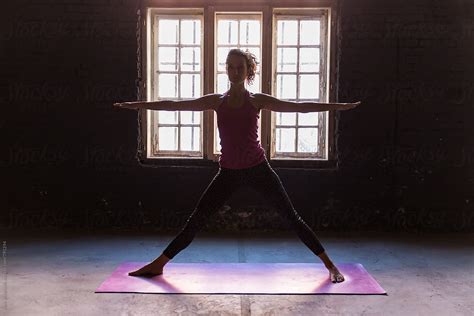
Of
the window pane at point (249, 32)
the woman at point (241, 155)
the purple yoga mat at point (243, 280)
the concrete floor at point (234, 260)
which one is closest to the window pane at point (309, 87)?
the window pane at point (249, 32)

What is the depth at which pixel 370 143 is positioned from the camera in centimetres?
525

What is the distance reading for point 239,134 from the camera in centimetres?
367

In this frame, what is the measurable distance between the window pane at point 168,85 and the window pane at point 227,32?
1.91 ft

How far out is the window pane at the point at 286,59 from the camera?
17.3 feet

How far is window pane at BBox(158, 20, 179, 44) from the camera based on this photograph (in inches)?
209

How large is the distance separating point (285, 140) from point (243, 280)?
6.60ft

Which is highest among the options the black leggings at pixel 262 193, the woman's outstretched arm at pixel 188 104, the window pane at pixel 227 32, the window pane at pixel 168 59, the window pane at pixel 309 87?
the window pane at pixel 227 32

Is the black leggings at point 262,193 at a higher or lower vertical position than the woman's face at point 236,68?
lower

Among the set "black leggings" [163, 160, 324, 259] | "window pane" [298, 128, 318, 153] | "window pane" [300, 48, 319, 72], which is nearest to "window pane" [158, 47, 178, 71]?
"window pane" [300, 48, 319, 72]

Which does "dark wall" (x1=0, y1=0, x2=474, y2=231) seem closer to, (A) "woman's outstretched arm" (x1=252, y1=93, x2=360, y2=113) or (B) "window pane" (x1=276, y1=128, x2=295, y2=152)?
(B) "window pane" (x1=276, y1=128, x2=295, y2=152)

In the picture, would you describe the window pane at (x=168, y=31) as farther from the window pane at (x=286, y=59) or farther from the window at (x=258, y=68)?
the window pane at (x=286, y=59)

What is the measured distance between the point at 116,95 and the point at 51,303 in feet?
8.28

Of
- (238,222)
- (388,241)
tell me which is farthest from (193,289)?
(388,241)

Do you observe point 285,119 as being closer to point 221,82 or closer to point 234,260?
point 221,82
